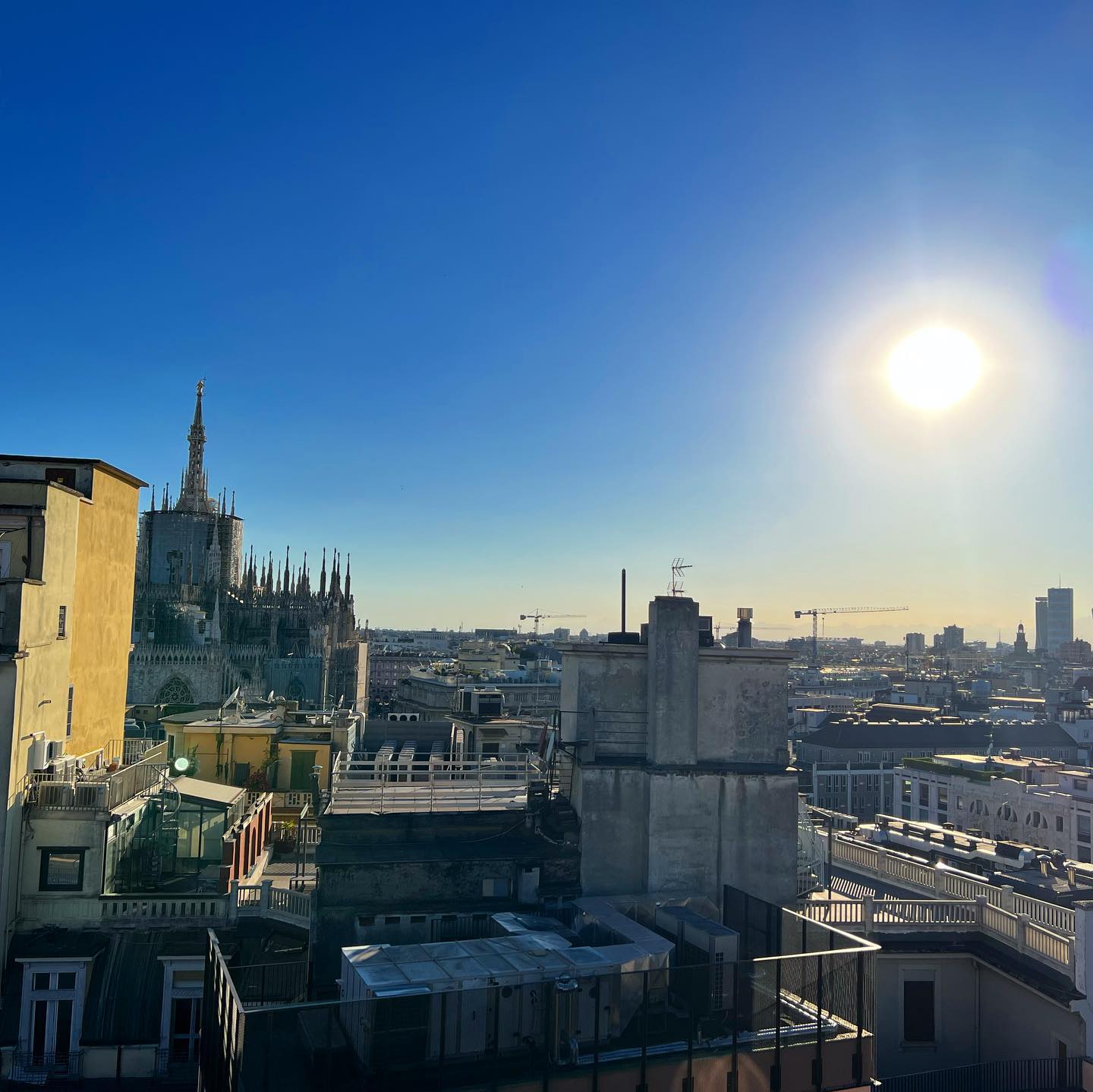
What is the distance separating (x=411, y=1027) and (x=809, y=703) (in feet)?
460

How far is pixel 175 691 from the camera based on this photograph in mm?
76062

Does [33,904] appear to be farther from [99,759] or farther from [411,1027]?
[411,1027]

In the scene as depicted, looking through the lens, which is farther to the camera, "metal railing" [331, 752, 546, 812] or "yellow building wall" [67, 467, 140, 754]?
"yellow building wall" [67, 467, 140, 754]

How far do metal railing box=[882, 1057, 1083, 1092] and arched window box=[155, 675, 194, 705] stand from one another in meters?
69.8

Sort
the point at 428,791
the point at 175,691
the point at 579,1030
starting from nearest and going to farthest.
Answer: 1. the point at 579,1030
2. the point at 428,791
3. the point at 175,691

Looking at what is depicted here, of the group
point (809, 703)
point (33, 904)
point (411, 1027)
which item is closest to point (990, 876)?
point (411, 1027)

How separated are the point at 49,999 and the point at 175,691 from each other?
6225 centimetres

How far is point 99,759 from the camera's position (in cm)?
2366

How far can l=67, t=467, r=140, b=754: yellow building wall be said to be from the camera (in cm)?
2298

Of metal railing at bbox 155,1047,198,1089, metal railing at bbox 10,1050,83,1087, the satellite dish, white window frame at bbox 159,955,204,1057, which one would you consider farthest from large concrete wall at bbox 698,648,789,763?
the satellite dish

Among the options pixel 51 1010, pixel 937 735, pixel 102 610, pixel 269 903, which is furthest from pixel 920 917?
pixel 937 735

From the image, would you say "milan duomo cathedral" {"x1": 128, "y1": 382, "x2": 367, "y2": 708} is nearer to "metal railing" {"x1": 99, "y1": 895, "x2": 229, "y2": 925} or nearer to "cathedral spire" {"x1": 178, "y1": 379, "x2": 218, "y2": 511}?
"cathedral spire" {"x1": 178, "y1": 379, "x2": 218, "y2": 511}

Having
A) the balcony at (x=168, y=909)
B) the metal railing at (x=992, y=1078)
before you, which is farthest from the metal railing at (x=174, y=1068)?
the metal railing at (x=992, y=1078)

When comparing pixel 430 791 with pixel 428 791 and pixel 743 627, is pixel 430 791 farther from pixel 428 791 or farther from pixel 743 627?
pixel 743 627
